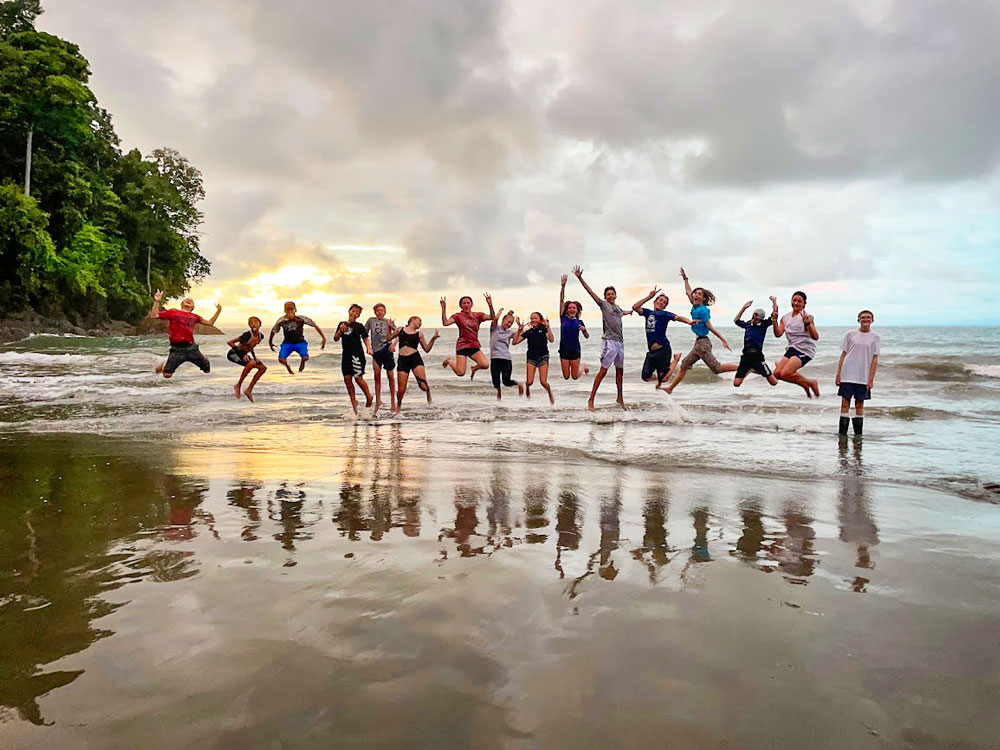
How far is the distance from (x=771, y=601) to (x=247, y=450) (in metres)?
7.34

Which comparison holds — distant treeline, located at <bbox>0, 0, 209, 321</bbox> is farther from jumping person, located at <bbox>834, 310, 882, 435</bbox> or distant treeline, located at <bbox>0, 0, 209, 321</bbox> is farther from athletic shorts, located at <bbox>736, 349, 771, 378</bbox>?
jumping person, located at <bbox>834, 310, 882, 435</bbox>

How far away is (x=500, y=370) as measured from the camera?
15172 mm

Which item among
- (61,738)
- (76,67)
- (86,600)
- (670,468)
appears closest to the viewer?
(61,738)

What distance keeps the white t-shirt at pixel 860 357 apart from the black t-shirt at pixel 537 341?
609cm

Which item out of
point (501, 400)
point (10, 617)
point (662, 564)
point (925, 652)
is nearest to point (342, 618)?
point (10, 617)

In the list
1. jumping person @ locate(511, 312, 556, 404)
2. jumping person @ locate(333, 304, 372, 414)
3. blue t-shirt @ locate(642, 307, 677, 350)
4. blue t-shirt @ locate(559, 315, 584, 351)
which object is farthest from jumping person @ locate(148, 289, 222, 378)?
blue t-shirt @ locate(642, 307, 677, 350)

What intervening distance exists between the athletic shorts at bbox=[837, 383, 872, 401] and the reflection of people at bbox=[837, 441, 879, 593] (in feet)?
10.2

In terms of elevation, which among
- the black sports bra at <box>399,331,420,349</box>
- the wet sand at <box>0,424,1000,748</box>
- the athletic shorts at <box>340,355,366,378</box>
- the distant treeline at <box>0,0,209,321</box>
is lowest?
the wet sand at <box>0,424,1000,748</box>

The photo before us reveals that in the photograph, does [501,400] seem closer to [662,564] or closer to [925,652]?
[662,564]

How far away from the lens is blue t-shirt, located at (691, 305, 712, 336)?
42.5 ft

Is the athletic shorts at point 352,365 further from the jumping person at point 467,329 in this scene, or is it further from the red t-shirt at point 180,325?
the red t-shirt at point 180,325

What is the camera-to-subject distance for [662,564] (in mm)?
4086

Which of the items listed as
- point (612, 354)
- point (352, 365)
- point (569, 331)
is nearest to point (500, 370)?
point (569, 331)

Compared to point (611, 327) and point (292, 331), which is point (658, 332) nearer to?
point (611, 327)
